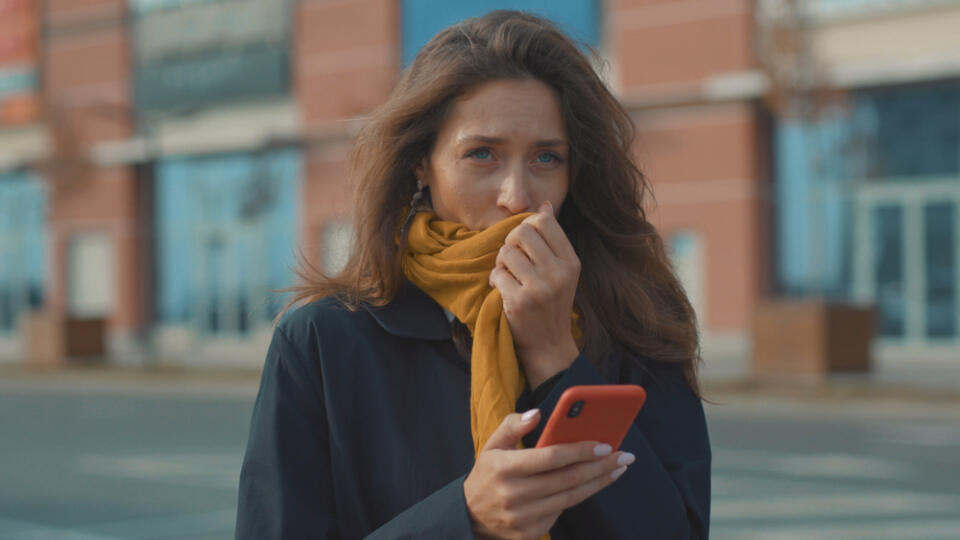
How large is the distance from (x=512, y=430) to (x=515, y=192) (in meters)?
0.40

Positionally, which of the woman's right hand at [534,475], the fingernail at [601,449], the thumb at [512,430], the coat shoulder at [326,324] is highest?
the coat shoulder at [326,324]

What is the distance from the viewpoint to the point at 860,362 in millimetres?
17516

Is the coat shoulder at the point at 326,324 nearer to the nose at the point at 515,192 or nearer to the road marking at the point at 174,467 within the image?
the nose at the point at 515,192

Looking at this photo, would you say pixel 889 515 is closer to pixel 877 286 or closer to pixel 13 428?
pixel 13 428

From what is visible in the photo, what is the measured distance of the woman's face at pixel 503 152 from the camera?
1900 millimetres

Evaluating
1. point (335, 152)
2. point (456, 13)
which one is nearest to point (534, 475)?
point (456, 13)

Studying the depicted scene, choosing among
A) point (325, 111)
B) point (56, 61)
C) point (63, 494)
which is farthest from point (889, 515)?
point (56, 61)

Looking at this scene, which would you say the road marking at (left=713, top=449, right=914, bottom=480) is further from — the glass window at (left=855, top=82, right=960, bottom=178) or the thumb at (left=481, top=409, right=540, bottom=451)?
the glass window at (left=855, top=82, right=960, bottom=178)

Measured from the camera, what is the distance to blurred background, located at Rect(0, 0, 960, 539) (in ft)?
32.7

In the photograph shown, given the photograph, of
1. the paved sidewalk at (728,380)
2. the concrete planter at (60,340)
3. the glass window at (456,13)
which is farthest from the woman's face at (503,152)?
the concrete planter at (60,340)

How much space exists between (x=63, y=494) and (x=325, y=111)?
2220 cm

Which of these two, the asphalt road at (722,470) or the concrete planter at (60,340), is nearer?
the asphalt road at (722,470)

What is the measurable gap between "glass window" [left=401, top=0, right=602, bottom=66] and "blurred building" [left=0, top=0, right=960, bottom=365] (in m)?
0.06

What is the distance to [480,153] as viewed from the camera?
6.32ft
